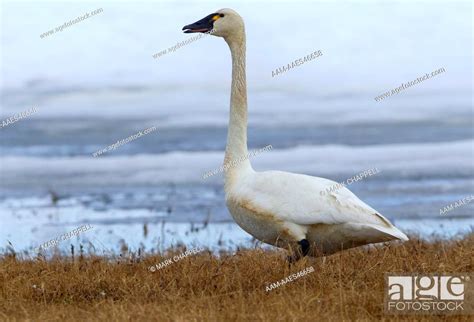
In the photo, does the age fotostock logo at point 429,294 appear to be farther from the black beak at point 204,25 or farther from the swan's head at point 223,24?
the black beak at point 204,25

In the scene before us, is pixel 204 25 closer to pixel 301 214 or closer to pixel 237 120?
pixel 237 120

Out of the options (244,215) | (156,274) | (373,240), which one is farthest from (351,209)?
(156,274)

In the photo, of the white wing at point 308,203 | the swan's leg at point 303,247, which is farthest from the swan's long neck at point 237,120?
the swan's leg at point 303,247

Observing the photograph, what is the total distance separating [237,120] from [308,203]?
1535mm

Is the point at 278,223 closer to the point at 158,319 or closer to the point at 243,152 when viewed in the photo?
the point at 243,152

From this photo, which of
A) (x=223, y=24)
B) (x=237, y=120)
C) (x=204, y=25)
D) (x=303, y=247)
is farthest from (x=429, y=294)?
(x=204, y=25)

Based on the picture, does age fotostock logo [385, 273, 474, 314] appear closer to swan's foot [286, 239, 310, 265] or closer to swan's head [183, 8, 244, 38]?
swan's foot [286, 239, 310, 265]

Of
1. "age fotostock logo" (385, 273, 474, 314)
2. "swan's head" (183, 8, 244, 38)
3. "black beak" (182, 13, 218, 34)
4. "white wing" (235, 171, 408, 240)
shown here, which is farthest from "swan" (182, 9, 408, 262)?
"black beak" (182, 13, 218, 34)

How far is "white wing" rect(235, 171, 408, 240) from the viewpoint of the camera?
31.0 feet

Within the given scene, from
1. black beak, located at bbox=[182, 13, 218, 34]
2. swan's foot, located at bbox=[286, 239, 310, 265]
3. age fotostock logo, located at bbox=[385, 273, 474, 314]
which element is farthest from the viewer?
black beak, located at bbox=[182, 13, 218, 34]

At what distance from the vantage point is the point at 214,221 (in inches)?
643

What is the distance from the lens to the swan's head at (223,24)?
11141 mm

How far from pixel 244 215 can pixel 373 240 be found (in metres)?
1.20

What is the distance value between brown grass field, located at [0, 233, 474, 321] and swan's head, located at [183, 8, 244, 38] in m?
2.37
